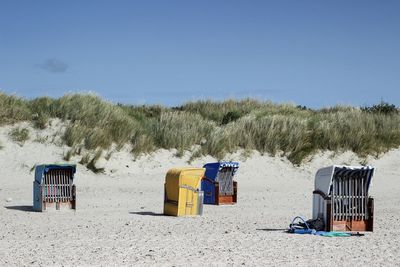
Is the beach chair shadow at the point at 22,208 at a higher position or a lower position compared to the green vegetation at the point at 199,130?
lower

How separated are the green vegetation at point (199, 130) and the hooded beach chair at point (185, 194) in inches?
402

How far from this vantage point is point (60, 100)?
98.9 ft

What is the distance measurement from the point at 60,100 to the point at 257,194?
10740 mm

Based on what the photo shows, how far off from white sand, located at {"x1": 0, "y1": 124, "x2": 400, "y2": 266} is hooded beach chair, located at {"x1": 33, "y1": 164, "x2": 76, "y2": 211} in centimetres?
40

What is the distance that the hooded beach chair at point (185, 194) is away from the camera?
16941 mm

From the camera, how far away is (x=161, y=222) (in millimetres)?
15359

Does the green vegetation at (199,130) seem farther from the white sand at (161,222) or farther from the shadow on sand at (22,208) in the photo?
the shadow on sand at (22,208)

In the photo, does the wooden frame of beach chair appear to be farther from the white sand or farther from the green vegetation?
the green vegetation

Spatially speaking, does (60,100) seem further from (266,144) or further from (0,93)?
(266,144)

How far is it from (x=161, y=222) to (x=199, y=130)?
15.4 meters

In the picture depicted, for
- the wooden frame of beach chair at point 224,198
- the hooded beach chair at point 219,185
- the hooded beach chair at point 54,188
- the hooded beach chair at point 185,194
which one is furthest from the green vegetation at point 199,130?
the hooded beach chair at point 185,194

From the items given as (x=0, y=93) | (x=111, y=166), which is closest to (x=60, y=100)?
(x=0, y=93)

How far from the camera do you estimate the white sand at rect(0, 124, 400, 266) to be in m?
10.6

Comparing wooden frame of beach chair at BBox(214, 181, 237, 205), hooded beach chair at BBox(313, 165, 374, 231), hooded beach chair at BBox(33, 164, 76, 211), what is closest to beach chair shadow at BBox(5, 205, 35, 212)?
hooded beach chair at BBox(33, 164, 76, 211)
